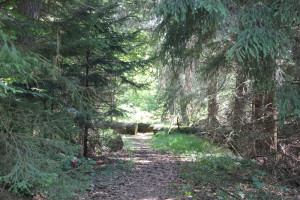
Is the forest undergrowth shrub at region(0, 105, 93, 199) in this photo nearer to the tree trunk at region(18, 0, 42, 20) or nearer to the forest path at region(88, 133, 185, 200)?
the forest path at region(88, 133, 185, 200)

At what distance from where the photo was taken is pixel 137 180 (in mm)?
6102

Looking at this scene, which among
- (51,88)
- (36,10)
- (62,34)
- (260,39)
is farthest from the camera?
(36,10)

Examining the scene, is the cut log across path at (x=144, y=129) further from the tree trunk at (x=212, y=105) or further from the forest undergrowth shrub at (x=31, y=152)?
the forest undergrowth shrub at (x=31, y=152)

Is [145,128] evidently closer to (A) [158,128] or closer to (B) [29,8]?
(A) [158,128]

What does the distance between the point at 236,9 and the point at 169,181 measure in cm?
438

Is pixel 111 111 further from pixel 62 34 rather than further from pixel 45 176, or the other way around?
pixel 45 176

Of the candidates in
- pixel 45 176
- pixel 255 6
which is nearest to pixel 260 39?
pixel 255 6

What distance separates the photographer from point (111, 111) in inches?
269

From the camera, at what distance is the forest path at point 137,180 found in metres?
5.09

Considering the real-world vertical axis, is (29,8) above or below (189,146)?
above

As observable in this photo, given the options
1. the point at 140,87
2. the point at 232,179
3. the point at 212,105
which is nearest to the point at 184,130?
the point at 212,105

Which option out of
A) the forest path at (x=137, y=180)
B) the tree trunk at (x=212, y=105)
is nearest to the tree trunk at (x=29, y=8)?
the forest path at (x=137, y=180)

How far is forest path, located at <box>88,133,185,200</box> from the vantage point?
5.09 meters

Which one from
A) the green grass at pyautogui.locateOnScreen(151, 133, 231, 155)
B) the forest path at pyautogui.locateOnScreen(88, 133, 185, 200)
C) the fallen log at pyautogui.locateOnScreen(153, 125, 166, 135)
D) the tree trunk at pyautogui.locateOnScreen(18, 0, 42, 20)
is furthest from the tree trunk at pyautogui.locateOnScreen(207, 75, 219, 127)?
the fallen log at pyautogui.locateOnScreen(153, 125, 166, 135)
